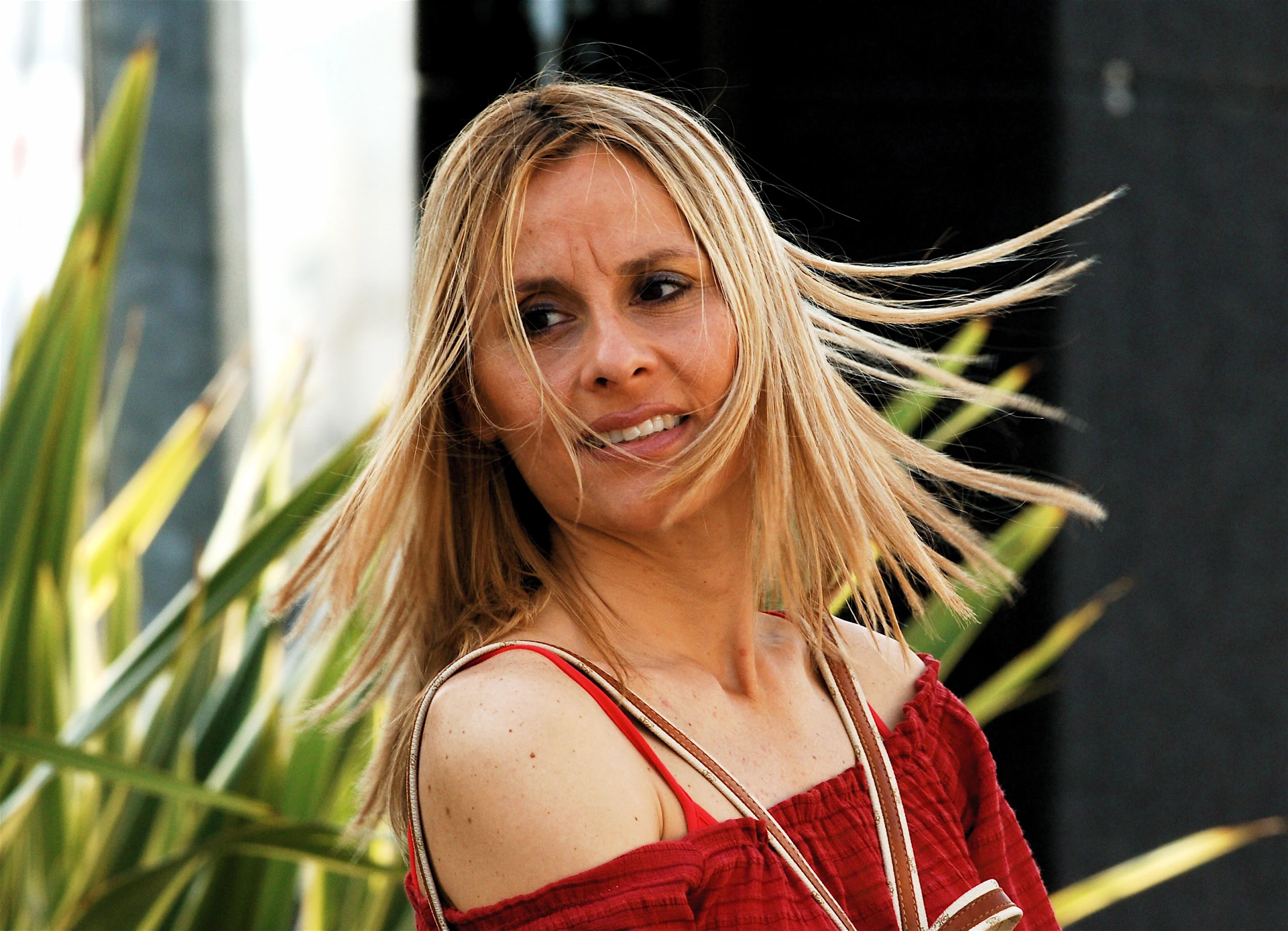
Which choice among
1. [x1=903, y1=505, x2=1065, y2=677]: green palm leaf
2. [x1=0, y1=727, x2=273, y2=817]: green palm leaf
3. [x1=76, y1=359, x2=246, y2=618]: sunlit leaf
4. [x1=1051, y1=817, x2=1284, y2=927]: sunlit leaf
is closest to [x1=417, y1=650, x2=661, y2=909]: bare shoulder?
[x1=0, y1=727, x2=273, y2=817]: green palm leaf

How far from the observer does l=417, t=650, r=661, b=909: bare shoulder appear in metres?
1.04

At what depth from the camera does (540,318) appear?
124 centimetres

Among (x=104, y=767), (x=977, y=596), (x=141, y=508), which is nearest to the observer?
(x=104, y=767)

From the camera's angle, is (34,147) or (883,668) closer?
(883,668)

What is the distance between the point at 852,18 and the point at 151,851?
257 centimetres

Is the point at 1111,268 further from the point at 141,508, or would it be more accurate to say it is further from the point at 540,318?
the point at 540,318

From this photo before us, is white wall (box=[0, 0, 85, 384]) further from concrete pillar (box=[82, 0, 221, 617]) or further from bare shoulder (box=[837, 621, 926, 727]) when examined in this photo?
bare shoulder (box=[837, 621, 926, 727])

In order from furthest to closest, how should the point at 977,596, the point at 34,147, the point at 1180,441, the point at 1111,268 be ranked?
the point at 34,147 < the point at 1180,441 < the point at 1111,268 < the point at 977,596

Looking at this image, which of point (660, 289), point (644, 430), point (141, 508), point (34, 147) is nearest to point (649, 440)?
point (644, 430)

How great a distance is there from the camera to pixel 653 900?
1.02 metres

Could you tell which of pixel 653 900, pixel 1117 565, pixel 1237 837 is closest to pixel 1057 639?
pixel 1237 837

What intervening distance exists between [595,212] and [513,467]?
11.4 inches

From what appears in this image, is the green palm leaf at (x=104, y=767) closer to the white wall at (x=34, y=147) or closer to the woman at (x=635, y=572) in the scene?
the woman at (x=635, y=572)

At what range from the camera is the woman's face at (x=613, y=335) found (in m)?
1.21
